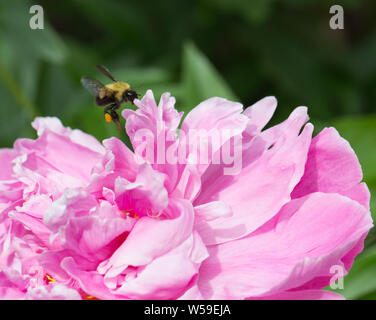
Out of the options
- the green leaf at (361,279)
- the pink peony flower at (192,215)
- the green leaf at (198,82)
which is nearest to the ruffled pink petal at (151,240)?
the pink peony flower at (192,215)

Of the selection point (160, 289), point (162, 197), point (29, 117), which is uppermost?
point (29, 117)

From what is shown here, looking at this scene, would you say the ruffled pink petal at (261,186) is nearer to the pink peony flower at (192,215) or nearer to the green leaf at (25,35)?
the pink peony flower at (192,215)

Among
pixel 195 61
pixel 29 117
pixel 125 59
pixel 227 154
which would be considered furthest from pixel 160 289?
pixel 125 59

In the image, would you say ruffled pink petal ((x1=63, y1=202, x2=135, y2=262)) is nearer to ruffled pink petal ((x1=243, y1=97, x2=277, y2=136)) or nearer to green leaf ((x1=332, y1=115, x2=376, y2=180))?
ruffled pink petal ((x1=243, y1=97, x2=277, y2=136))

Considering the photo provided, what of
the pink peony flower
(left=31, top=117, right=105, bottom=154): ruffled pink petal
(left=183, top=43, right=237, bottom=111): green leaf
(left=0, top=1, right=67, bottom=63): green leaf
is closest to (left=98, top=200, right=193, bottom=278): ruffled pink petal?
the pink peony flower

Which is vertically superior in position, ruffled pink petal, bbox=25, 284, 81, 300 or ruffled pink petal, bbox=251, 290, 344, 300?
ruffled pink petal, bbox=25, 284, 81, 300

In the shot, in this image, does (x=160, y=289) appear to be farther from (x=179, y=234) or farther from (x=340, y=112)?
(x=340, y=112)

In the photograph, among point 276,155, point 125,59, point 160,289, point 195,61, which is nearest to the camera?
point 160,289
